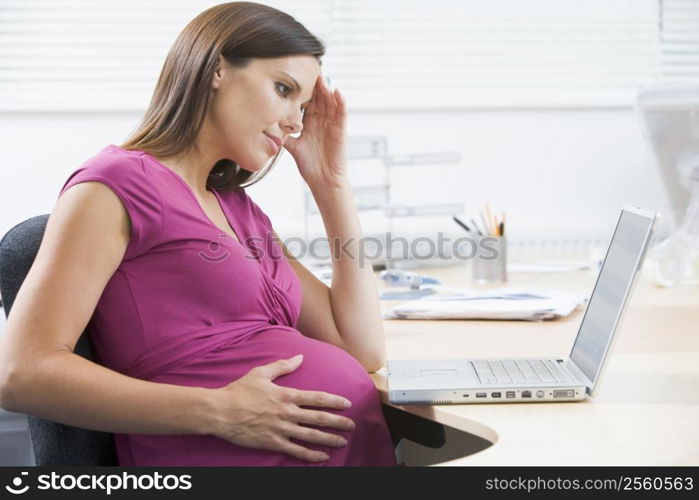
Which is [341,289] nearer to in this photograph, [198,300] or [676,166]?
[198,300]

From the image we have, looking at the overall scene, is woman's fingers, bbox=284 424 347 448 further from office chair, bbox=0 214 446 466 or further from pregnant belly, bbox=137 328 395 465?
office chair, bbox=0 214 446 466

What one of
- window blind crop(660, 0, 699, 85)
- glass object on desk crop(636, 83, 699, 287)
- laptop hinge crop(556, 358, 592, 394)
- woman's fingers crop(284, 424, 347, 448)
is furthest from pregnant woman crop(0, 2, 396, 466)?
window blind crop(660, 0, 699, 85)

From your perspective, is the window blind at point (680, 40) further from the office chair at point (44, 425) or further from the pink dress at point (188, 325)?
the office chair at point (44, 425)

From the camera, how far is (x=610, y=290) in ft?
3.79

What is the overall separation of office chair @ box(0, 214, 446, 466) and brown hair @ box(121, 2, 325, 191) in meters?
0.19

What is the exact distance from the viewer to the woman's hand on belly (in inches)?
41.6

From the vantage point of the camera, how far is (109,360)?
3.74 feet

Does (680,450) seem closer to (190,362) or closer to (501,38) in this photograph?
(190,362)

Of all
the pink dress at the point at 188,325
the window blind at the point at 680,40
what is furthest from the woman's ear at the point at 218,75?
the window blind at the point at 680,40

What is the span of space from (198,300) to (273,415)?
0.60 ft

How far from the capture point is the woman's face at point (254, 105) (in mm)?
1251

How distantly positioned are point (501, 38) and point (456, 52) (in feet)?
0.55

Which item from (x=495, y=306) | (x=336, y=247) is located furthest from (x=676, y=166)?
(x=336, y=247)

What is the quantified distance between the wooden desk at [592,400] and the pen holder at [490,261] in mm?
410
